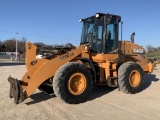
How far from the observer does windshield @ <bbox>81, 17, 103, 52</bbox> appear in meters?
9.05

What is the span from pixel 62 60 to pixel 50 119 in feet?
7.61

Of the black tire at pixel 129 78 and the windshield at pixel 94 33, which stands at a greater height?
the windshield at pixel 94 33

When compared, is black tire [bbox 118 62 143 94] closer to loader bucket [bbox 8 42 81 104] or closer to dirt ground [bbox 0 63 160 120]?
dirt ground [bbox 0 63 160 120]

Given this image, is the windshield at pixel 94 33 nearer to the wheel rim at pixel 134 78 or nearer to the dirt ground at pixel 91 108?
the wheel rim at pixel 134 78

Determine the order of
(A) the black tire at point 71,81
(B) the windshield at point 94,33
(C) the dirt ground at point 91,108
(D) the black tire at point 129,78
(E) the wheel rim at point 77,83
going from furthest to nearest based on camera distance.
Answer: (B) the windshield at point 94,33 < (D) the black tire at point 129,78 < (E) the wheel rim at point 77,83 < (A) the black tire at point 71,81 < (C) the dirt ground at point 91,108

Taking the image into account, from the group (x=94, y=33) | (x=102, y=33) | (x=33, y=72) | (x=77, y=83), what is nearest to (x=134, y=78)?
(x=102, y=33)

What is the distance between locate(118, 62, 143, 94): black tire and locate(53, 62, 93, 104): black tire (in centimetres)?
149

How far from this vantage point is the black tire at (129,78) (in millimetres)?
8898

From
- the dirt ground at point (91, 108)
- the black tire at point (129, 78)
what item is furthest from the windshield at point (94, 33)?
the dirt ground at point (91, 108)

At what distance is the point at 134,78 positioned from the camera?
950 cm

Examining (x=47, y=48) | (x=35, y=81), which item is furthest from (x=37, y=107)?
(x=47, y=48)

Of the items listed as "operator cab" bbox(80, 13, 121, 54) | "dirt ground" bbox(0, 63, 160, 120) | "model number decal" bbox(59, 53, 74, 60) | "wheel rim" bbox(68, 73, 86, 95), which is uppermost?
"operator cab" bbox(80, 13, 121, 54)

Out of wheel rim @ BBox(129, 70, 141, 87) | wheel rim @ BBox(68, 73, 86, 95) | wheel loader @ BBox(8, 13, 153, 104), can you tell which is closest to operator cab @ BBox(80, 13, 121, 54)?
wheel loader @ BBox(8, 13, 153, 104)

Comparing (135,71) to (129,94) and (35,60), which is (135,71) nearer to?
(129,94)
